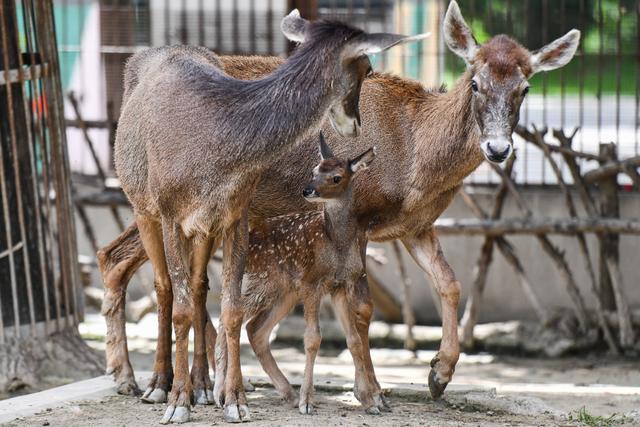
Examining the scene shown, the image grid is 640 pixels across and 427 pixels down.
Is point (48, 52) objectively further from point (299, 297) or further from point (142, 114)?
point (299, 297)

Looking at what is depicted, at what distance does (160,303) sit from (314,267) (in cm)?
110

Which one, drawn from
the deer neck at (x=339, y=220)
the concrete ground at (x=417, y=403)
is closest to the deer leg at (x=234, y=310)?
the concrete ground at (x=417, y=403)

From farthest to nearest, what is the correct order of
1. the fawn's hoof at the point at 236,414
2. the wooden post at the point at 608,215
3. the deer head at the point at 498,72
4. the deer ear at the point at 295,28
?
the wooden post at the point at 608,215 < the deer head at the point at 498,72 < the deer ear at the point at 295,28 < the fawn's hoof at the point at 236,414

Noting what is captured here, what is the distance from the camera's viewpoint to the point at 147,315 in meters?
Answer: 14.2

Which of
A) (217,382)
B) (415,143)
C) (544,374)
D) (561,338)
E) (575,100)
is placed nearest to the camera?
(217,382)

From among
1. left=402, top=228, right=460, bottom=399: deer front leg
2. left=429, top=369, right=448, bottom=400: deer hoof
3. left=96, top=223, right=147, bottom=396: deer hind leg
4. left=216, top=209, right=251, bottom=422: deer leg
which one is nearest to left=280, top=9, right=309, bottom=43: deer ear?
left=216, top=209, right=251, bottom=422: deer leg

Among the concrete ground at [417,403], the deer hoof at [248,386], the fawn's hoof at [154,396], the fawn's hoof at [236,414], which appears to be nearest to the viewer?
the fawn's hoof at [236,414]

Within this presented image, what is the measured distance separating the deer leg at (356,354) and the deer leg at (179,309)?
114cm

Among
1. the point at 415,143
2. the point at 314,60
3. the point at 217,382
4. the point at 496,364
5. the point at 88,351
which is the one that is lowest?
the point at 496,364

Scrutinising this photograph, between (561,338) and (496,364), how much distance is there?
770 mm

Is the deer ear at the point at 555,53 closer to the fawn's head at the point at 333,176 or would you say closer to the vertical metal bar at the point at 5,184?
the fawn's head at the point at 333,176

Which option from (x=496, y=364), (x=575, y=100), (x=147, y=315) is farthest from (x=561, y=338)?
(x=575, y=100)

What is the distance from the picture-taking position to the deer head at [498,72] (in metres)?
7.71

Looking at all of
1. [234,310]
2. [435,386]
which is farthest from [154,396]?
[435,386]
